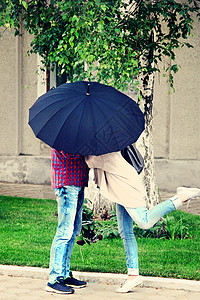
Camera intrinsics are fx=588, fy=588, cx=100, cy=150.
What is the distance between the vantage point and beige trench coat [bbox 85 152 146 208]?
4887 mm

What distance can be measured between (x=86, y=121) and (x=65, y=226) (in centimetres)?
97

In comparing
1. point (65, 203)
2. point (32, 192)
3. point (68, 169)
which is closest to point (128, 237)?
point (65, 203)

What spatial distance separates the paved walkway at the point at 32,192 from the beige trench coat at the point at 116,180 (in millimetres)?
6101

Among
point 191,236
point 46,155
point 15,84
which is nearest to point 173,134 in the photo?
point 46,155

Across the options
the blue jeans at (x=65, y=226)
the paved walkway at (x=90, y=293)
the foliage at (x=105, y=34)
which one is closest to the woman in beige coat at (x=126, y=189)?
the blue jeans at (x=65, y=226)

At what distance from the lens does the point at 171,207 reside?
16.2 ft

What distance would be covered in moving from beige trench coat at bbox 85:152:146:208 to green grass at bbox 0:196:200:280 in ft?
4.45

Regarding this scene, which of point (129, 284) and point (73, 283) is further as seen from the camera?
point (73, 283)

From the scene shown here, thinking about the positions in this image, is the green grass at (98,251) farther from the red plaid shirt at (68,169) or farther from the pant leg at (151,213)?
the red plaid shirt at (68,169)

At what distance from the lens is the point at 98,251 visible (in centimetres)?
703

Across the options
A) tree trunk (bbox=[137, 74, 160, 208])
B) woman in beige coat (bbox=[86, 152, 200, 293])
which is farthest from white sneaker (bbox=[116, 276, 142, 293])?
tree trunk (bbox=[137, 74, 160, 208])

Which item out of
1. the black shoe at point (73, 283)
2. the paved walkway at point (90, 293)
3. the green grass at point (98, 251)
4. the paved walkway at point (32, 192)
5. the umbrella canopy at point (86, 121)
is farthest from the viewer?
the paved walkway at point (32, 192)

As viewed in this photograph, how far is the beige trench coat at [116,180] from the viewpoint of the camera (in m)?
4.89

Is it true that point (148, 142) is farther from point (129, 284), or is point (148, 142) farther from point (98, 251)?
point (129, 284)
